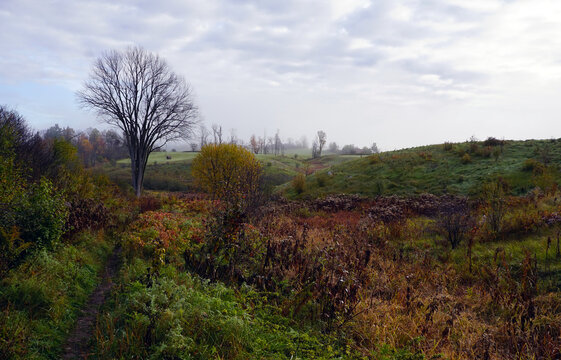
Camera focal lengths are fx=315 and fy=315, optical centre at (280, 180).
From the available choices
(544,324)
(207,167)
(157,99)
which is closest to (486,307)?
(544,324)

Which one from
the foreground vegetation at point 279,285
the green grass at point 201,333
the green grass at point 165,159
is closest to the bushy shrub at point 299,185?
the foreground vegetation at point 279,285

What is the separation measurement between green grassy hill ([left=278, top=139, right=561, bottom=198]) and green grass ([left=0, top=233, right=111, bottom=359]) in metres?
16.6

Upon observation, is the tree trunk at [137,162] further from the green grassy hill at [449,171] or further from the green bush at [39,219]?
the green bush at [39,219]

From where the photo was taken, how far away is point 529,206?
10.6 metres

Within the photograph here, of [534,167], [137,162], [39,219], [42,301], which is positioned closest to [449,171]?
[534,167]

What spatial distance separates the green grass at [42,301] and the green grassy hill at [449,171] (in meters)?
16.6

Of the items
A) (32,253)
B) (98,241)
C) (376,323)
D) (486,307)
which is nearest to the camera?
(376,323)

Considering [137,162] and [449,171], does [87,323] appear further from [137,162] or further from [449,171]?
[137,162]

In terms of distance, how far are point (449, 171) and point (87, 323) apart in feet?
70.7

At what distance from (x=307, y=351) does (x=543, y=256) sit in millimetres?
6143

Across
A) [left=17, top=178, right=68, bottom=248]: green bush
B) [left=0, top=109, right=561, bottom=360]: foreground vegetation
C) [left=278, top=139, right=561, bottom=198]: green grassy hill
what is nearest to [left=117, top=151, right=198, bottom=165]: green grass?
[left=278, top=139, right=561, bottom=198]: green grassy hill

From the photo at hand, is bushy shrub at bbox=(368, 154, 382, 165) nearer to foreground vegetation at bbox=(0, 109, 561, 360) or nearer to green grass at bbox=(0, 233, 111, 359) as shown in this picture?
foreground vegetation at bbox=(0, 109, 561, 360)

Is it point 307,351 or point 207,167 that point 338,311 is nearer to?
point 307,351

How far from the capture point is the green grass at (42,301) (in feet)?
12.7
